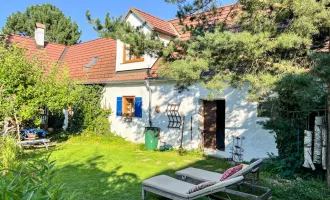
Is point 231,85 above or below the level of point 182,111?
above

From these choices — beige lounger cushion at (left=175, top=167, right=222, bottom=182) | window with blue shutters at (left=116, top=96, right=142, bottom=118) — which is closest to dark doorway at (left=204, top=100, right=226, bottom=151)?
window with blue shutters at (left=116, top=96, right=142, bottom=118)

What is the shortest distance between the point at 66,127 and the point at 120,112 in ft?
14.6

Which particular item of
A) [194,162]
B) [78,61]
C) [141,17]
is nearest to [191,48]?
[194,162]

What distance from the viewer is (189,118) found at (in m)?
10.6

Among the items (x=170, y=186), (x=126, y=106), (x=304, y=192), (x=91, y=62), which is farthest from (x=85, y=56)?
(x=304, y=192)

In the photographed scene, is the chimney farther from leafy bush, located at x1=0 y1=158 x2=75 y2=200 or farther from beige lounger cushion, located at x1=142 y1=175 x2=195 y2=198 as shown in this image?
beige lounger cushion, located at x1=142 y1=175 x2=195 y2=198

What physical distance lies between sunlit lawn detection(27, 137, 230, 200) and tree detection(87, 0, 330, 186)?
9.36ft

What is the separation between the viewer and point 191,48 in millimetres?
5824

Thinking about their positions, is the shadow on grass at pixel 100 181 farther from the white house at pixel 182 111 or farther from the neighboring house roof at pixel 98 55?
the neighboring house roof at pixel 98 55

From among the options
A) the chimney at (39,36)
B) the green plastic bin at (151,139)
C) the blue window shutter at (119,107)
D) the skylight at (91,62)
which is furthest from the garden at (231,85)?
the chimney at (39,36)

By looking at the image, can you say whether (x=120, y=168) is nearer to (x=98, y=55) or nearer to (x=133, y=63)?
(x=133, y=63)

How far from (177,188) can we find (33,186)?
8.45 feet

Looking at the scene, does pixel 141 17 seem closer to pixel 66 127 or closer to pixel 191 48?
pixel 191 48

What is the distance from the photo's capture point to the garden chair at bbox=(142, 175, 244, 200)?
4207 mm
